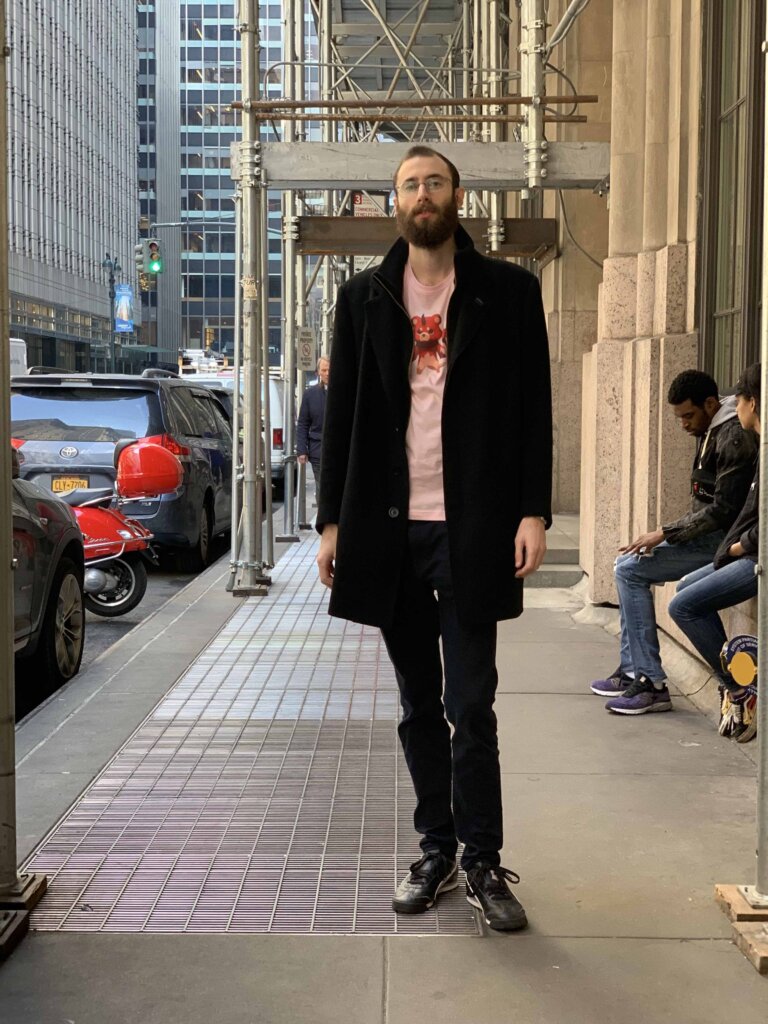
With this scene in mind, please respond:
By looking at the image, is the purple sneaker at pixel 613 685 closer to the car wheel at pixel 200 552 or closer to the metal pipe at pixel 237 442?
Answer: the metal pipe at pixel 237 442

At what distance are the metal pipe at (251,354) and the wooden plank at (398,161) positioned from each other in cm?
37

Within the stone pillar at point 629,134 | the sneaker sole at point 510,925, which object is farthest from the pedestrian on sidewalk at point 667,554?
the stone pillar at point 629,134

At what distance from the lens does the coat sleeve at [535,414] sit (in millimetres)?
4023

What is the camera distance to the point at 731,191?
25.1ft

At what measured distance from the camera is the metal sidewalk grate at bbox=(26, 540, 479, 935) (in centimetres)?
412

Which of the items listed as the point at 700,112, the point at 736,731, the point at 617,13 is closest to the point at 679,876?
the point at 736,731

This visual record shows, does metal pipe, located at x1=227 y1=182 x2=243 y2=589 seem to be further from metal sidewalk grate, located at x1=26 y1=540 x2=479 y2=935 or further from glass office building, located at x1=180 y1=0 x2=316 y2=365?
glass office building, located at x1=180 y1=0 x2=316 y2=365

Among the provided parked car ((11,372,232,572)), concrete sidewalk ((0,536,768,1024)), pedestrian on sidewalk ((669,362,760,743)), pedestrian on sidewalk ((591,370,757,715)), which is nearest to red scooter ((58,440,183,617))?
parked car ((11,372,232,572))

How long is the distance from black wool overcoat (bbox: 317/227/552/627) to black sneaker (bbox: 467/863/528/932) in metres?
0.73

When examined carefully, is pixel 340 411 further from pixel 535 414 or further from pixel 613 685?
pixel 613 685

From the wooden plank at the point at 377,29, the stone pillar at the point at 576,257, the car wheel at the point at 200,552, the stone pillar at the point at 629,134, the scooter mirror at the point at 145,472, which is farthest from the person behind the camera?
the wooden plank at the point at 377,29

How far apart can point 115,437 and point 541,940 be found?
933 cm

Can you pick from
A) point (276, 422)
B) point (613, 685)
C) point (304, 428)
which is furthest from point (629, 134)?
point (276, 422)

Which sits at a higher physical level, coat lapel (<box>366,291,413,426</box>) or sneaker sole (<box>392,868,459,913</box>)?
coat lapel (<box>366,291,413,426</box>)
